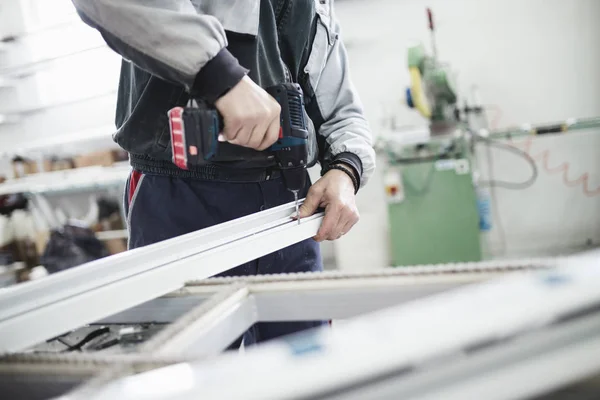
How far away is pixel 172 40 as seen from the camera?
69 centimetres

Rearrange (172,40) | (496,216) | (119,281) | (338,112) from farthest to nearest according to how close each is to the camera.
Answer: (496,216)
(338,112)
(172,40)
(119,281)

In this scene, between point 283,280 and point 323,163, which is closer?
point 283,280

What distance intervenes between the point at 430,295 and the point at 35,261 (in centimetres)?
359

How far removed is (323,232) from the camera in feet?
3.15

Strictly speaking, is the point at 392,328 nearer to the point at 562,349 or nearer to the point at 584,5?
the point at 562,349

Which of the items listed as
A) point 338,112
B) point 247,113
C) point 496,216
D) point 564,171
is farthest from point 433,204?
point 247,113

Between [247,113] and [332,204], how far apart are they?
0.33 meters

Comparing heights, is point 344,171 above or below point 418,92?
below

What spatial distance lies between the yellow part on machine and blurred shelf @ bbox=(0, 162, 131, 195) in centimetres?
187

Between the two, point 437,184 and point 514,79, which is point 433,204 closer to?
point 437,184

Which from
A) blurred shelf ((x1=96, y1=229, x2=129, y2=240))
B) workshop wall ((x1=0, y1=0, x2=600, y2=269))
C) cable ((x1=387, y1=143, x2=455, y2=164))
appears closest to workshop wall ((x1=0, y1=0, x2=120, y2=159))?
workshop wall ((x1=0, y1=0, x2=600, y2=269))

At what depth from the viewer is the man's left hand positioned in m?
0.96

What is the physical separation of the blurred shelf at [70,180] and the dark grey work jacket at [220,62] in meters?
2.07

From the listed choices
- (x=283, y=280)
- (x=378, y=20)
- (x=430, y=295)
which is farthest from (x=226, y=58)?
(x=378, y=20)
